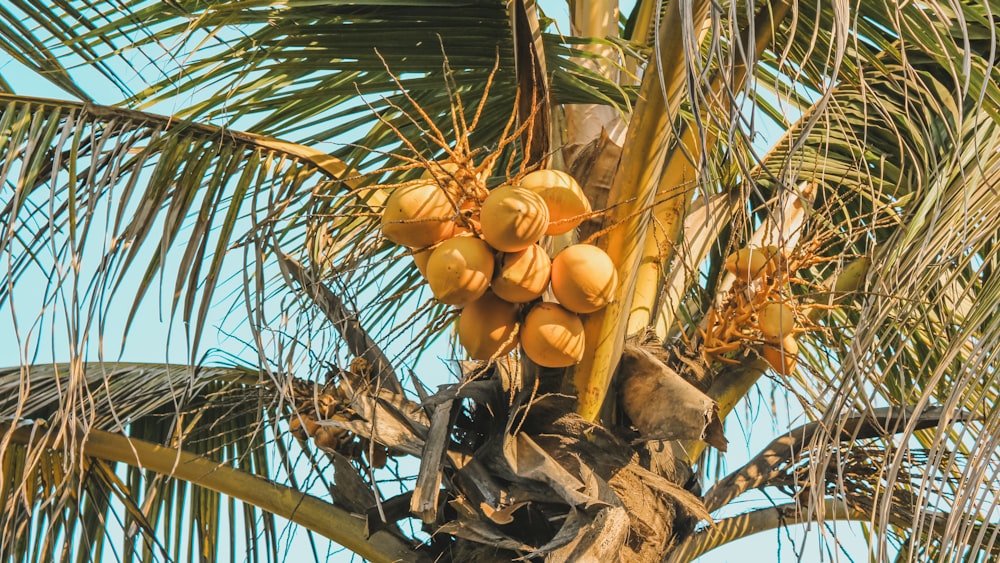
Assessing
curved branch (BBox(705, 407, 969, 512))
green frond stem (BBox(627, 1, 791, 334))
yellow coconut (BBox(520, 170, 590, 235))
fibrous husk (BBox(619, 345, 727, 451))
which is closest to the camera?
yellow coconut (BBox(520, 170, 590, 235))

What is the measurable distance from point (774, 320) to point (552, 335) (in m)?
0.62

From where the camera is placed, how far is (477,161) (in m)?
2.99

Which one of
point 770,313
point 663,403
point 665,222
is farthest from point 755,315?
point 663,403

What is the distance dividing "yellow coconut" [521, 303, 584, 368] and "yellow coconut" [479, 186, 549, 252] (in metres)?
0.15

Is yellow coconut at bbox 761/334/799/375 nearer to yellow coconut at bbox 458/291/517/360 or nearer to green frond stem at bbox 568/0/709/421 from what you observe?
green frond stem at bbox 568/0/709/421

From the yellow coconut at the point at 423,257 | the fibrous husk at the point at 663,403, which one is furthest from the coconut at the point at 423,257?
the fibrous husk at the point at 663,403

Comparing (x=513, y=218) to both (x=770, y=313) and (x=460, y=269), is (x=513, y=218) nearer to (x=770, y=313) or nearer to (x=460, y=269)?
(x=460, y=269)

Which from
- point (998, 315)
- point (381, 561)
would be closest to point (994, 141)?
point (998, 315)

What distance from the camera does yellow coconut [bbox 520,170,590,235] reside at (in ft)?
5.52

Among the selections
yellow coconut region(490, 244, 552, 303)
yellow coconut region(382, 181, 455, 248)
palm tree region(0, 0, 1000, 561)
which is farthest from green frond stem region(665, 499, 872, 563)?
yellow coconut region(382, 181, 455, 248)

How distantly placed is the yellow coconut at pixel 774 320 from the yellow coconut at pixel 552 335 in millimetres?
529

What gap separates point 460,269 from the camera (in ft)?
5.15

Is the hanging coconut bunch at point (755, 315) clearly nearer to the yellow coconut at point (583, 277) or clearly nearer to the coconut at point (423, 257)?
the yellow coconut at point (583, 277)

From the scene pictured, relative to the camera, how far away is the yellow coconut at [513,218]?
155 centimetres
